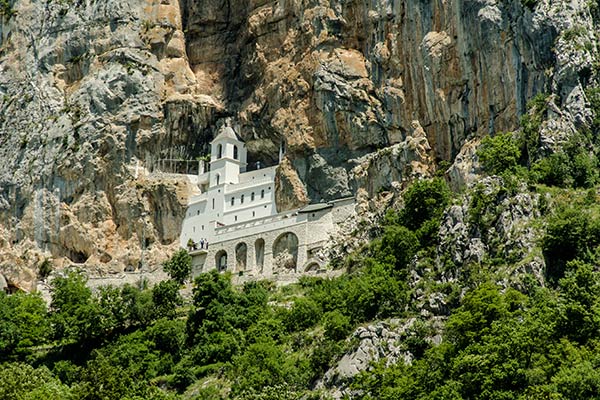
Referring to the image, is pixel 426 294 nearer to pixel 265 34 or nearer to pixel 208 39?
pixel 265 34

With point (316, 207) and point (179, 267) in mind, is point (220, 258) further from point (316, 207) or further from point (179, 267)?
point (316, 207)

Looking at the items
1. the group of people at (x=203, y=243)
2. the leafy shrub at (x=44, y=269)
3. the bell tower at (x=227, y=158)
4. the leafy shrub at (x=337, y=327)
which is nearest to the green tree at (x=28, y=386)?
the leafy shrub at (x=337, y=327)

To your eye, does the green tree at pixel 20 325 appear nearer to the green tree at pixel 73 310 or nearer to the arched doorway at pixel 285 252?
the green tree at pixel 73 310

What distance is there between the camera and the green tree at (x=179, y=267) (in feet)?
318

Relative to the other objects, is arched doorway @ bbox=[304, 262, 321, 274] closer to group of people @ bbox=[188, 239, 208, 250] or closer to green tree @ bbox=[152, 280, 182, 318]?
green tree @ bbox=[152, 280, 182, 318]

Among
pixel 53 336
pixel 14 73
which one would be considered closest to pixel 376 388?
pixel 53 336

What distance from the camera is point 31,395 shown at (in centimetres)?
6669

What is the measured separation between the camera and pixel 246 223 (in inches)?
3903

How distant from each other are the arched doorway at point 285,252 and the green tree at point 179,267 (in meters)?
7.30

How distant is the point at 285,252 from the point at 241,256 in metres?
4.36

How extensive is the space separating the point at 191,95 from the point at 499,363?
52896mm

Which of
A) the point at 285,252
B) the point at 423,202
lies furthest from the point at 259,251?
the point at 423,202

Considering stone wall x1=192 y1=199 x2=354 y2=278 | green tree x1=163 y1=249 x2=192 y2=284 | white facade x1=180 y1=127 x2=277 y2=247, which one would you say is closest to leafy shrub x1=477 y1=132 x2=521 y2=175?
stone wall x1=192 y1=199 x2=354 y2=278

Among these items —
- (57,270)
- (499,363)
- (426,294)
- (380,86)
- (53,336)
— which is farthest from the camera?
(57,270)
